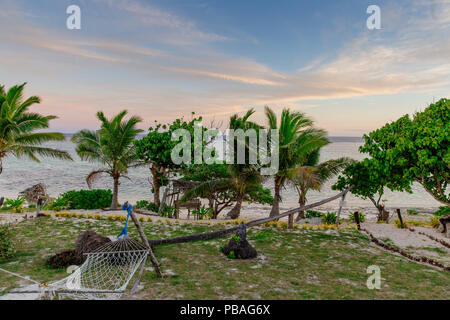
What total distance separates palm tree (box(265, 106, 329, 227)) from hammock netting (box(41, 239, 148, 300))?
523 centimetres

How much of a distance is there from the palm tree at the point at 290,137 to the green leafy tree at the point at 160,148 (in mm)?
4997

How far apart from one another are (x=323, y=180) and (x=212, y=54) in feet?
31.4

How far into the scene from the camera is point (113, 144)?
12719mm

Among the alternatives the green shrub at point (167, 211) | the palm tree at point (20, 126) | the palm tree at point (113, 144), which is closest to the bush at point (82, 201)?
the palm tree at point (113, 144)

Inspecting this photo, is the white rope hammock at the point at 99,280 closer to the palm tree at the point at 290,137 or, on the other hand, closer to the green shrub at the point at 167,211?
the palm tree at the point at 290,137

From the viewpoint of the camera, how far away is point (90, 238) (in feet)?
19.5

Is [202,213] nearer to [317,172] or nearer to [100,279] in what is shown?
[317,172]

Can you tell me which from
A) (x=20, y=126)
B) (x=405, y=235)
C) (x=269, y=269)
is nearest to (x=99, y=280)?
(x=269, y=269)

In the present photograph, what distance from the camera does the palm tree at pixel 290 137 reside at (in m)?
8.96

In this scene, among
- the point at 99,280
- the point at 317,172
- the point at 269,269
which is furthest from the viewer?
the point at 317,172

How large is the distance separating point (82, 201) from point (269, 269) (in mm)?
10329

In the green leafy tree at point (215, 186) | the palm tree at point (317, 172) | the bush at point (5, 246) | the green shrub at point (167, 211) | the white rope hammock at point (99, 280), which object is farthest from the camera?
the green shrub at point (167, 211)
